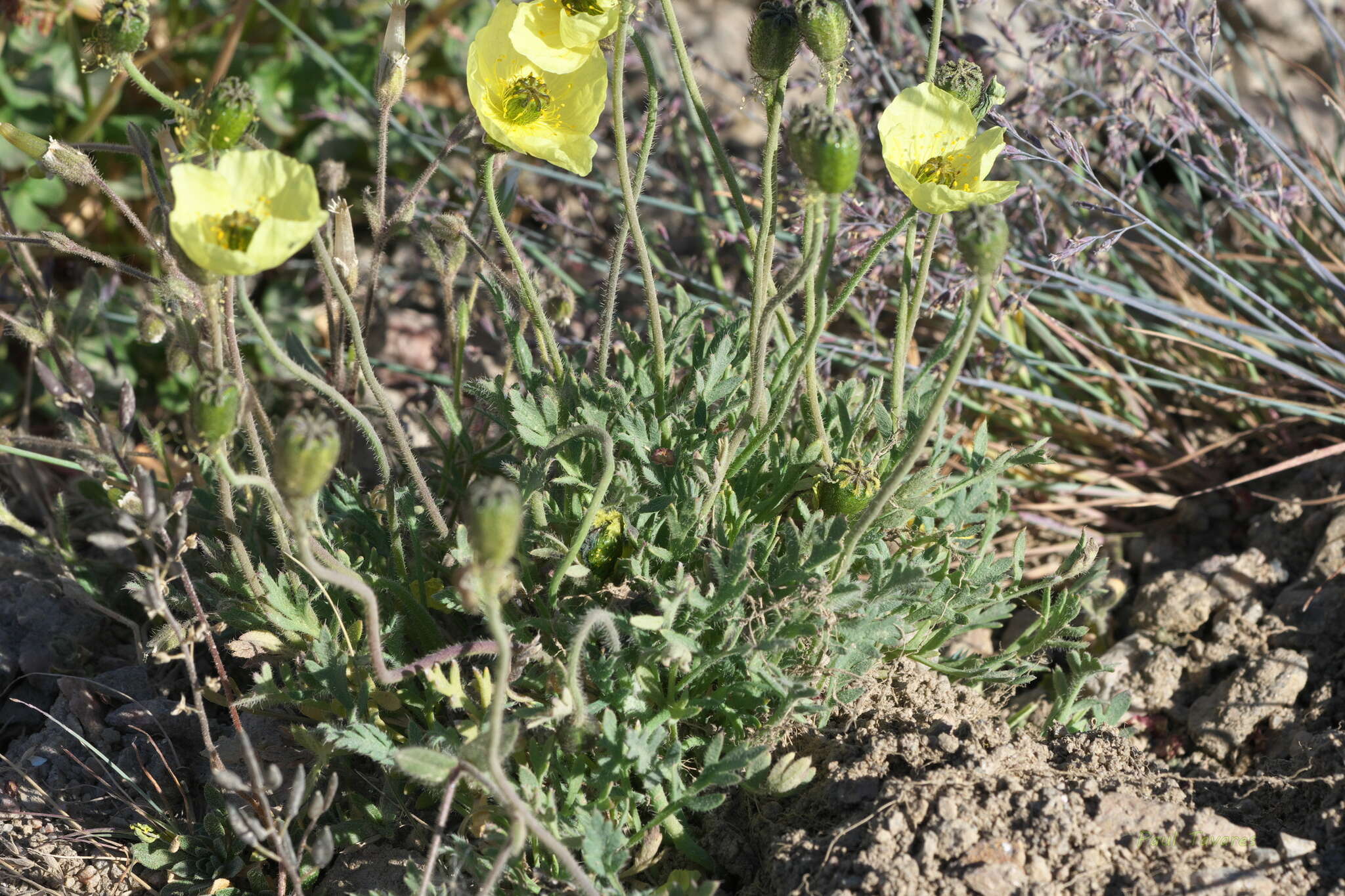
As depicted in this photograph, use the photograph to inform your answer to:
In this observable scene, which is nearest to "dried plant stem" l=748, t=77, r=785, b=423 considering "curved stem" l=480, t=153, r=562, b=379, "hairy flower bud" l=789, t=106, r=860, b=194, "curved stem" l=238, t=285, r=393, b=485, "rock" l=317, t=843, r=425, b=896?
"hairy flower bud" l=789, t=106, r=860, b=194

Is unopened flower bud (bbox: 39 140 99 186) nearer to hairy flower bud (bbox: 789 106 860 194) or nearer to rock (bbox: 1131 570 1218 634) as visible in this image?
hairy flower bud (bbox: 789 106 860 194)

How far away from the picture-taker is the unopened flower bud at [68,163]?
215 centimetres

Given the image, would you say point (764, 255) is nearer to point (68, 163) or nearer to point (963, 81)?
point (963, 81)

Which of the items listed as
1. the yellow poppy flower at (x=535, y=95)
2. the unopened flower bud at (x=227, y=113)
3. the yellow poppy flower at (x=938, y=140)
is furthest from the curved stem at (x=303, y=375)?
the yellow poppy flower at (x=938, y=140)

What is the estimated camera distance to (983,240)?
173cm

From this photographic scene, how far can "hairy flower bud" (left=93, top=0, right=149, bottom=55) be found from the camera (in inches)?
77.2

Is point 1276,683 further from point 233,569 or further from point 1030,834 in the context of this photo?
point 233,569

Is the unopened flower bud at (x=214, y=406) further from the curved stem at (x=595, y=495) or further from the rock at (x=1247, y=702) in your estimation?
the rock at (x=1247, y=702)

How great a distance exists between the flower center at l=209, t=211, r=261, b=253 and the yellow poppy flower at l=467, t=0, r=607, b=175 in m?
0.46

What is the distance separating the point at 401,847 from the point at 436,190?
231cm

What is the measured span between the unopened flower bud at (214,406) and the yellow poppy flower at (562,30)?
86 centimetres

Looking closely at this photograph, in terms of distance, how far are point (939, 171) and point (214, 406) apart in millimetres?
1354

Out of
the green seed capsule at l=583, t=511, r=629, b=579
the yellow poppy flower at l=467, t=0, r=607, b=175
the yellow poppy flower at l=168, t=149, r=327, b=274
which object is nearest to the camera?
the yellow poppy flower at l=168, t=149, r=327, b=274

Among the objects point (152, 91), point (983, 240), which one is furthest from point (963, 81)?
point (152, 91)
